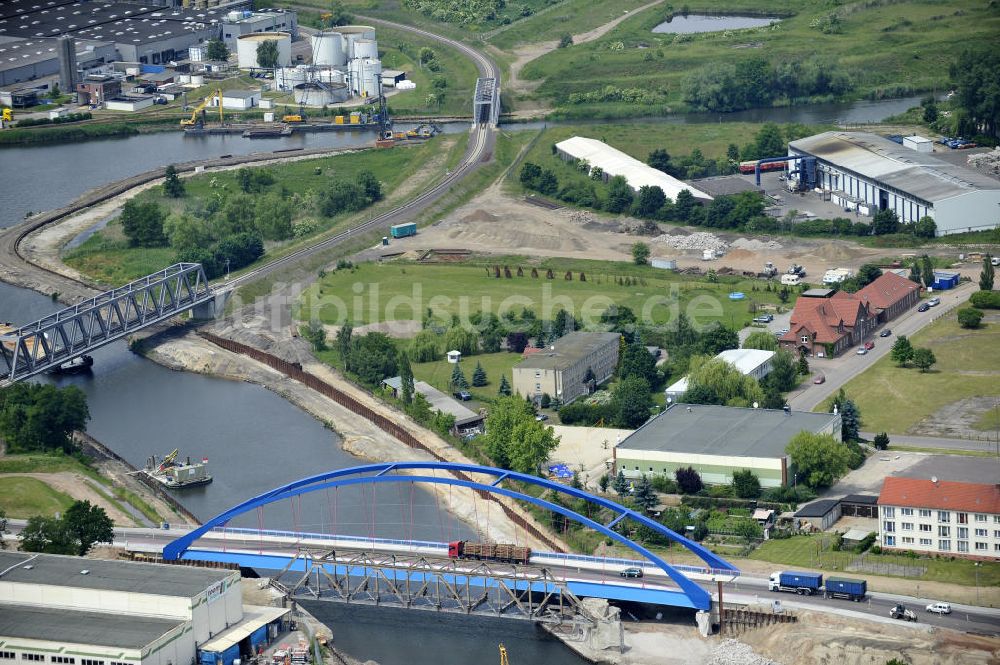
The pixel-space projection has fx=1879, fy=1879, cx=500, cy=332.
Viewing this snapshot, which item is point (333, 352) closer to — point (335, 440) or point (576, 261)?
point (335, 440)

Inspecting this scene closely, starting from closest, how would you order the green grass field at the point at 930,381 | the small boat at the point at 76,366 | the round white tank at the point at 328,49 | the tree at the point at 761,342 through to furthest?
the green grass field at the point at 930,381 → the tree at the point at 761,342 → the small boat at the point at 76,366 → the round white tank at the point at 328,49

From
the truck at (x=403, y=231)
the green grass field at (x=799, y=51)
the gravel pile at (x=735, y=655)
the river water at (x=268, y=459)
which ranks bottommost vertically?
the river water at (x=268, y=459)

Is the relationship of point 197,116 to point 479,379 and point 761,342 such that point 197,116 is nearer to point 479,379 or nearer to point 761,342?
point 479,379

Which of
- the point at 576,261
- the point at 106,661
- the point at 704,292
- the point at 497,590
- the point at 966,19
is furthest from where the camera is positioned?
the point at 966,19

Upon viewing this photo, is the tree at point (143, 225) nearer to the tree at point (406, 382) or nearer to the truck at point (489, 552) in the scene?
the tree at point (406, 382)

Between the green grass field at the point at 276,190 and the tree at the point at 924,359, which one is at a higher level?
the green grass field at the point at 276,190

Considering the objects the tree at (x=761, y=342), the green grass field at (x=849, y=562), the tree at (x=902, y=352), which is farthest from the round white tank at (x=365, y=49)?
the green grass field at (x=849, y=562)

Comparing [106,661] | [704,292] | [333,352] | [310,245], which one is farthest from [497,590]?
[310,245]

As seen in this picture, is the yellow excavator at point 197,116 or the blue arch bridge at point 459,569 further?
the yellow excavator at point 197,116
